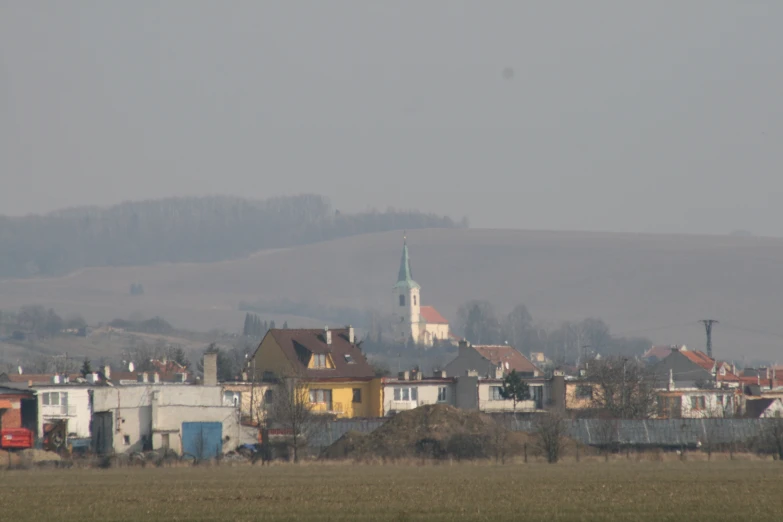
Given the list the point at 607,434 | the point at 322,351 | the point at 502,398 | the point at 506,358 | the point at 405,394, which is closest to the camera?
the point at 607,434

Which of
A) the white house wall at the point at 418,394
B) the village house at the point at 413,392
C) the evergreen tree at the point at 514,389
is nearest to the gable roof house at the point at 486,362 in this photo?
the village house at the point at 413,392

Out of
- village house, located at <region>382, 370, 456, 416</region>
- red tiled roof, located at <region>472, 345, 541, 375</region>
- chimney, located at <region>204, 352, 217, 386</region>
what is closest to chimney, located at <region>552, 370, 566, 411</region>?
village house, located at <region>382, 370, 456, 416</region>

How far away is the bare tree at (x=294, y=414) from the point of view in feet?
250

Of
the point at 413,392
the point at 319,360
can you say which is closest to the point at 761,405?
the point at 413,392

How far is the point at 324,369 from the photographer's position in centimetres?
10344

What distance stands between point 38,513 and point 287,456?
122 ft

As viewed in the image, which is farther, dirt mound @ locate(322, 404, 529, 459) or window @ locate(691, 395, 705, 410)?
window @ locate(691, 395, 705, 410)

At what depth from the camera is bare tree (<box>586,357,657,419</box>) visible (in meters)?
102

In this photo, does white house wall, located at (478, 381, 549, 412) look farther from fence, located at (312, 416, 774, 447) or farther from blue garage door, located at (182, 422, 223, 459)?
blue garage door, located at (182, 422, 223, 459)

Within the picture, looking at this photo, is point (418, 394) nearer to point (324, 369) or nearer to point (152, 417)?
point (324, 369)

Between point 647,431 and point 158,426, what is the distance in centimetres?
2599

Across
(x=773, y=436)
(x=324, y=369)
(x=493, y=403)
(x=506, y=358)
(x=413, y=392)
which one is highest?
(x=506, y=358)

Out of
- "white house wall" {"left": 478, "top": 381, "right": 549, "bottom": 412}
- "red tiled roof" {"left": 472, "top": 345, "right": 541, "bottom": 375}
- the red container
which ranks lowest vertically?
the red container

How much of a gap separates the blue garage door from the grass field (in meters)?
15.4
